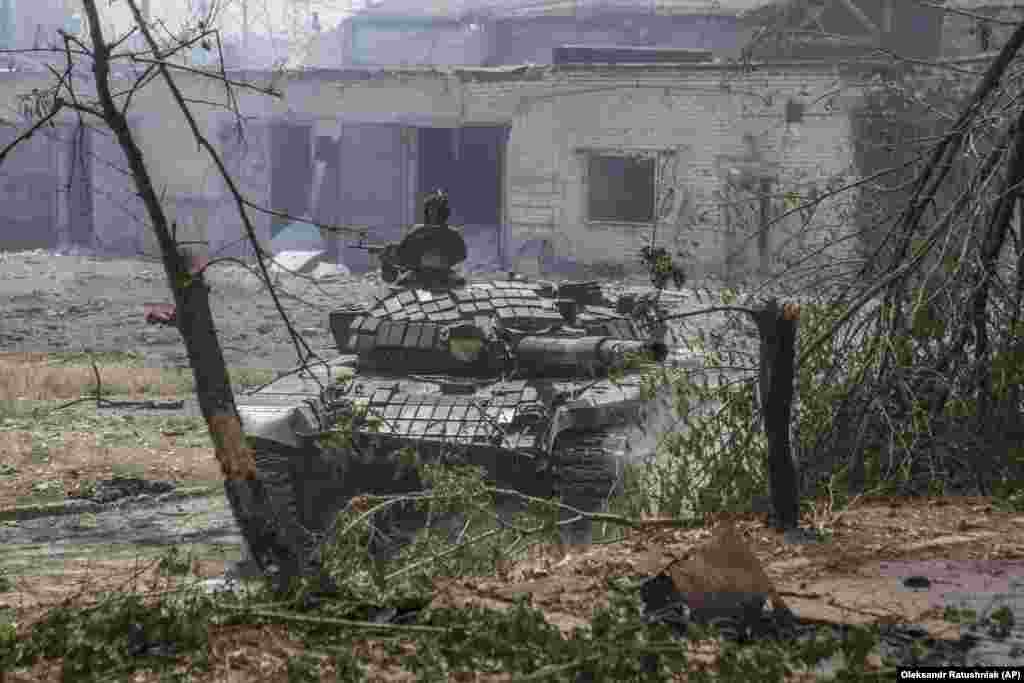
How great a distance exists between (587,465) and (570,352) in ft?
2.61

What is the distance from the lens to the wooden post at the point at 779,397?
17.4 feet

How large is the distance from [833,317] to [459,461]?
2.72 metres

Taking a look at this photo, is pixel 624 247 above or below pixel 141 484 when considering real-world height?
above

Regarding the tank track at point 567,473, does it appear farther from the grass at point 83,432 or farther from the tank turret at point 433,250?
the tank turret at point 433,250

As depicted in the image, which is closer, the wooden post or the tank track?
the wooden post

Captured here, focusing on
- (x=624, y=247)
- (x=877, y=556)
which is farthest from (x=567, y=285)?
(x=624, y=247)

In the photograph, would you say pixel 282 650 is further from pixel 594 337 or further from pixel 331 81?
pixel 331 81

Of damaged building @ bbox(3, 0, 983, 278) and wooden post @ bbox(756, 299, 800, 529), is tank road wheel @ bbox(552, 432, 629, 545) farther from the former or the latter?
damaged building @ bbox(3, 0, 983, 278)

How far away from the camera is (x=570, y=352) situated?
9.37 metres

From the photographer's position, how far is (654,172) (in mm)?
23016

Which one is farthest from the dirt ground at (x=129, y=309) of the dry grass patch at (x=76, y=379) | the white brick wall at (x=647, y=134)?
the white brick wall at (x=647, y=134)

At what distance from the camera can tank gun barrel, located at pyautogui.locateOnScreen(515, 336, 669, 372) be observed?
9258mm

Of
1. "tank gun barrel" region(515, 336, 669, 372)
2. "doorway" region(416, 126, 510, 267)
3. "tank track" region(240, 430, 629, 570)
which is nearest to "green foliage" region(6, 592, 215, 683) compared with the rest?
"tank track" region(240, 430, 629, 570)

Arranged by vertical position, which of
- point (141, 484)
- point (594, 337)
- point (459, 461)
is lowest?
point (141, 484)
